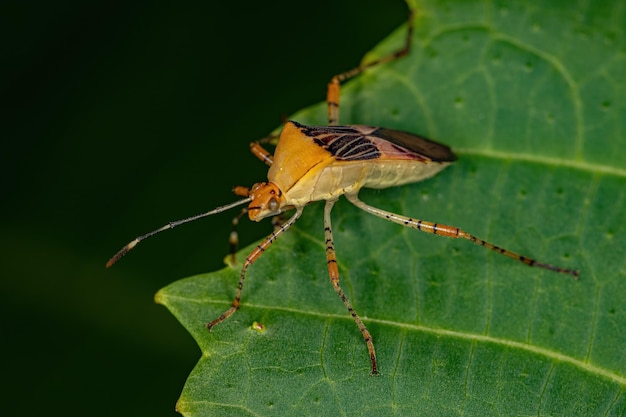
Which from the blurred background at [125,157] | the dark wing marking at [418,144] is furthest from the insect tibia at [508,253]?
the blurred background at [125,157]

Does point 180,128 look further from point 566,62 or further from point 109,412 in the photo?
point 566,62

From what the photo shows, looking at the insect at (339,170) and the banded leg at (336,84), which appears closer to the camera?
the insect at (339,170)

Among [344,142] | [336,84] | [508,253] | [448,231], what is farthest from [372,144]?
[508,253]

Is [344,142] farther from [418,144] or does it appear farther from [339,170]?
[418,144]

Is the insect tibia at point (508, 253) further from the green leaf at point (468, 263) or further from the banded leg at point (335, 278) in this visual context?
the banded leg at point (335, 278)

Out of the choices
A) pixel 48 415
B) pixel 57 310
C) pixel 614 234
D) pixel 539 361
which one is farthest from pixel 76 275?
pixel 614 234

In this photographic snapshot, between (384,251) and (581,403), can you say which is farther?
(384,251)
